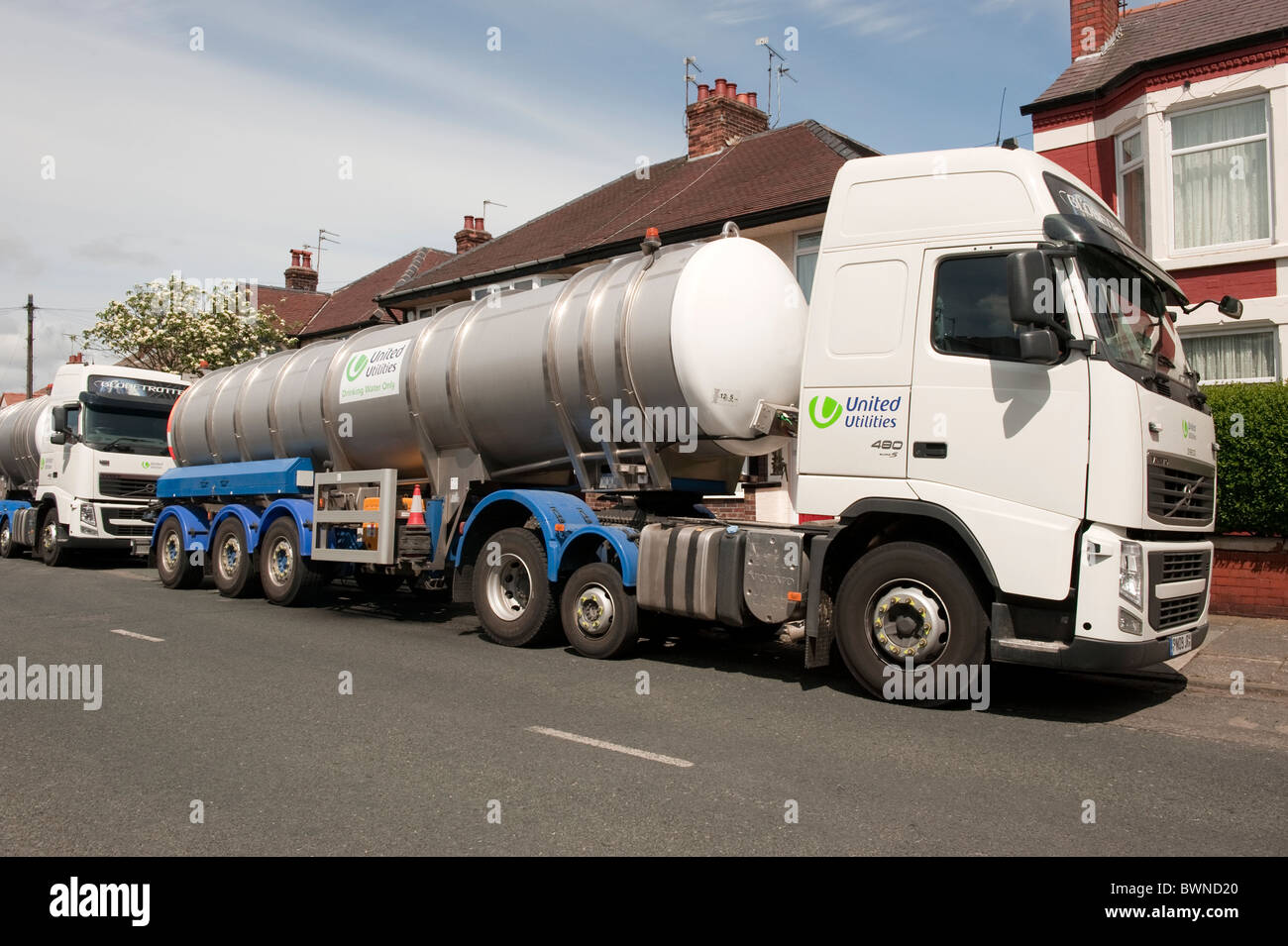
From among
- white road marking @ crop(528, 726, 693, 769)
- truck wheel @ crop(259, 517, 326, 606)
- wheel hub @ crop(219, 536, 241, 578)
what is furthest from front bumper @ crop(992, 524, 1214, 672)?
wheel hub @ crop(219, 536, 241, 578)

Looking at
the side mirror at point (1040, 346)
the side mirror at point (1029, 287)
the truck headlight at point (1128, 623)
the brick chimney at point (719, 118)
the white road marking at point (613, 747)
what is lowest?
the white road marking at point (613, 747)

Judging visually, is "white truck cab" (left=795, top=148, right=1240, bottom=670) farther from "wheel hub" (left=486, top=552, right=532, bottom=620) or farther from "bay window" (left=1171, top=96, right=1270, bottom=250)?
"bay window" (left=1171, top=96, right=1270, bottom=250)

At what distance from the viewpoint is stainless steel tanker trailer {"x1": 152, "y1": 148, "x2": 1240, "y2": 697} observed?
645 cm

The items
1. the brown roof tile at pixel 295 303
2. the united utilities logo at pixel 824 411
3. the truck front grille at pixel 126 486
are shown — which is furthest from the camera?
the brown roof tile at pixel 295 303

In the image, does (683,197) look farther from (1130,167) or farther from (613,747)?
(613,747)

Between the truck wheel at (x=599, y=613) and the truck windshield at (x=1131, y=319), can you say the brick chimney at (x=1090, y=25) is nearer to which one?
the truck windshield at (x=1131, y=319)

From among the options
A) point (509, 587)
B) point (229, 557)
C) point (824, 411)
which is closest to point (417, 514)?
point (509, 587)

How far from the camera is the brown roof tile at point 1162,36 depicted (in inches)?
538

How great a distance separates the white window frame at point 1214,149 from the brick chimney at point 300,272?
112ft

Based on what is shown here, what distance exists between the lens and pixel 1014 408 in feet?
21.8

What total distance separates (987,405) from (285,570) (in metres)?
9.33

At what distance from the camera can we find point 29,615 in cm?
1191

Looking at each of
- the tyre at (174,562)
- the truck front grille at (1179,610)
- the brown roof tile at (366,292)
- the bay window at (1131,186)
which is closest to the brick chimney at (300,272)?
the brown roof tile at (366,292)

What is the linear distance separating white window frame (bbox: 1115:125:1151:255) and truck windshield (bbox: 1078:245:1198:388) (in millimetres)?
7559
